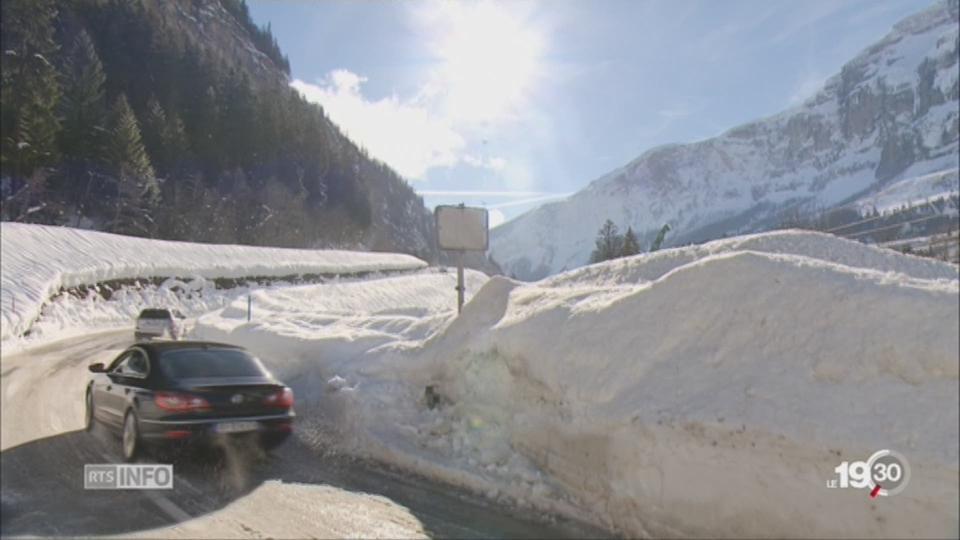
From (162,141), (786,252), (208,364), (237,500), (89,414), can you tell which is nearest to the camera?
(237,500)

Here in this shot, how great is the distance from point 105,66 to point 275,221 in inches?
1062

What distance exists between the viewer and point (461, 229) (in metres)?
10.6

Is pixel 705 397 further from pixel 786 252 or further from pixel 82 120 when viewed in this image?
pixel 82 120

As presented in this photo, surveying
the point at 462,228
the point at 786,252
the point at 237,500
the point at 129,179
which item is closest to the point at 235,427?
the point at 237,500

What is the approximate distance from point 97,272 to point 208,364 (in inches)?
943

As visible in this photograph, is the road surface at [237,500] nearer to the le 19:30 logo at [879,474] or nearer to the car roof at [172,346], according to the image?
the car roof at [172,346]

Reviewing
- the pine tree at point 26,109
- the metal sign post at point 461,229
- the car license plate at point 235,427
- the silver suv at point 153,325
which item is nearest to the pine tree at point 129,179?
the pine tree at point 26,109

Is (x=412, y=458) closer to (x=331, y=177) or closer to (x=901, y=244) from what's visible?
(x=901, y=244)

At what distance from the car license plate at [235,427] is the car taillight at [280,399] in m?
0.32

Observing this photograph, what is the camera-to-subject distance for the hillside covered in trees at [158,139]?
4894 centimetres

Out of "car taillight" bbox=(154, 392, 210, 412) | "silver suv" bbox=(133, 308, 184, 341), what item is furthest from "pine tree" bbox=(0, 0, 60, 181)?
"car taillight" bbox=(154, 392, 210, 412)

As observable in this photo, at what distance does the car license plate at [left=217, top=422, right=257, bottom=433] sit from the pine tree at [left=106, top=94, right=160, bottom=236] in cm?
5329

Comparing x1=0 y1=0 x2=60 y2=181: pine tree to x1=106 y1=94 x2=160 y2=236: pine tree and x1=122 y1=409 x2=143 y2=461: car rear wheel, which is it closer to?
x1=106 y1=94 x2=160 y2=236: pine tree

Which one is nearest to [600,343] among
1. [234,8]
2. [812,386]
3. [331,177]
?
[812,386]
